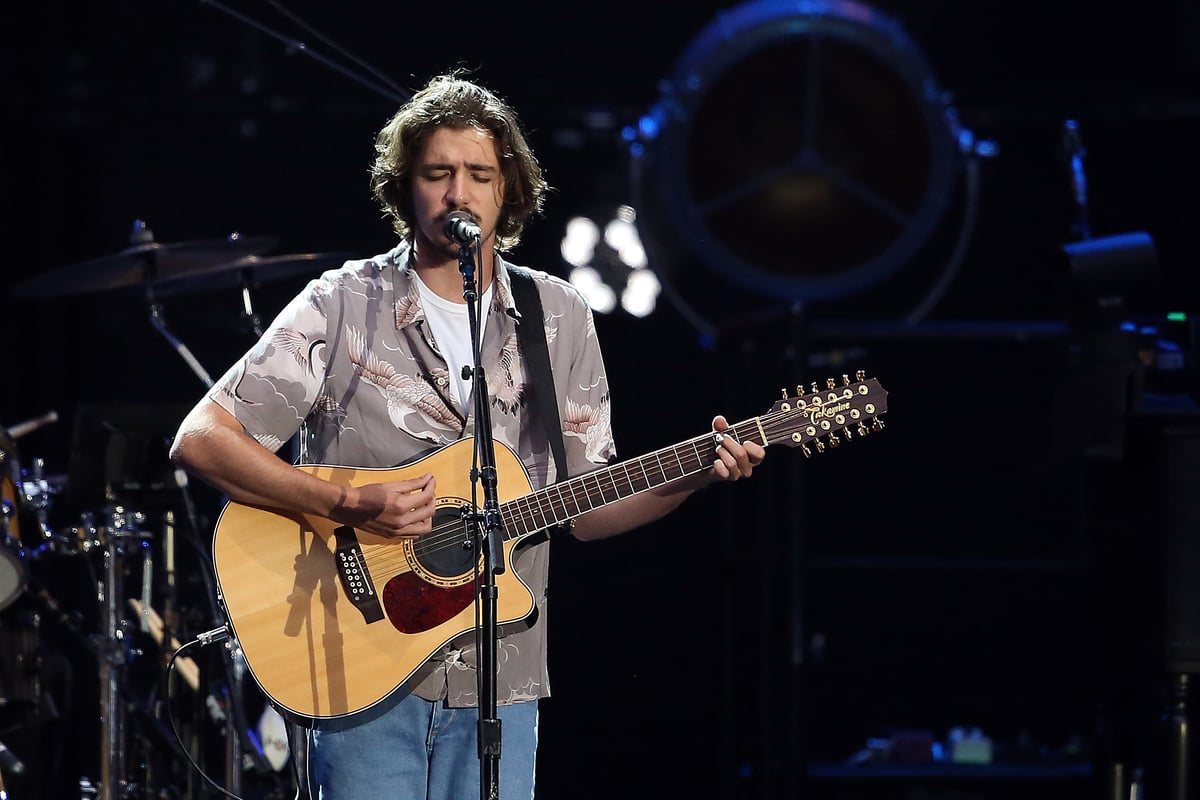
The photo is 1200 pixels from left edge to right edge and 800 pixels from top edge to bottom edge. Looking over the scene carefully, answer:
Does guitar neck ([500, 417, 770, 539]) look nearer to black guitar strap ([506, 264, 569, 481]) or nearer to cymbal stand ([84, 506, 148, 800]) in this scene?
black guitar strap ([506, 264, 569, 481])

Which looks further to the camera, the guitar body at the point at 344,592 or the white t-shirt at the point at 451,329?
the white t-shirt at the point at 451,329

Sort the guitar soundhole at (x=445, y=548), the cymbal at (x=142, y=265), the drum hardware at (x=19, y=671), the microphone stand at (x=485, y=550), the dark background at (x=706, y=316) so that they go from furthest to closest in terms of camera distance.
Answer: the dark background at (x=706, y=316), the drum hardware at (x=19, y=671), the cymbal at (x=142, y=265), the guitar soundhole at (x=445, y=548), the microphone stand at (x=485, y=550)

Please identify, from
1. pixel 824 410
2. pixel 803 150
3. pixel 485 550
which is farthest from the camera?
pixel 803 150

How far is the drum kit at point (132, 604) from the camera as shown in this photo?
509cm

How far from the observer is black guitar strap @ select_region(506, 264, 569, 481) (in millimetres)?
3453

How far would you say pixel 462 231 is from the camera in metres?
3.15

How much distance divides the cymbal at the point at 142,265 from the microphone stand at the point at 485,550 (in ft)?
6.75

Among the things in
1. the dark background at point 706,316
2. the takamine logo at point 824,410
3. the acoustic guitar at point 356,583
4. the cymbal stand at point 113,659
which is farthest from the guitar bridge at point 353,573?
the dark background at point 706,316

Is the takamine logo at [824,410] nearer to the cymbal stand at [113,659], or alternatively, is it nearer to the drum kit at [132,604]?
the drum kit at [132,604]

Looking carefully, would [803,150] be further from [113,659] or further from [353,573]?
[353,573]

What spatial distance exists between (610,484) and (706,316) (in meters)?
3.12

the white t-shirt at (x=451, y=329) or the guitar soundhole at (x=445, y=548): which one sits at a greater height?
the white t-shirt at (x=451, y=329)

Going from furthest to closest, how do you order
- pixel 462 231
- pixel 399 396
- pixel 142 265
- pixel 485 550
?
pixel 142 265, pixel 399 396, pixel 462 231, pixel 485 550

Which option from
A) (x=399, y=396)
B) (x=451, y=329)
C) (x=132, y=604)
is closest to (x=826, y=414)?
(x=451, y=329)
